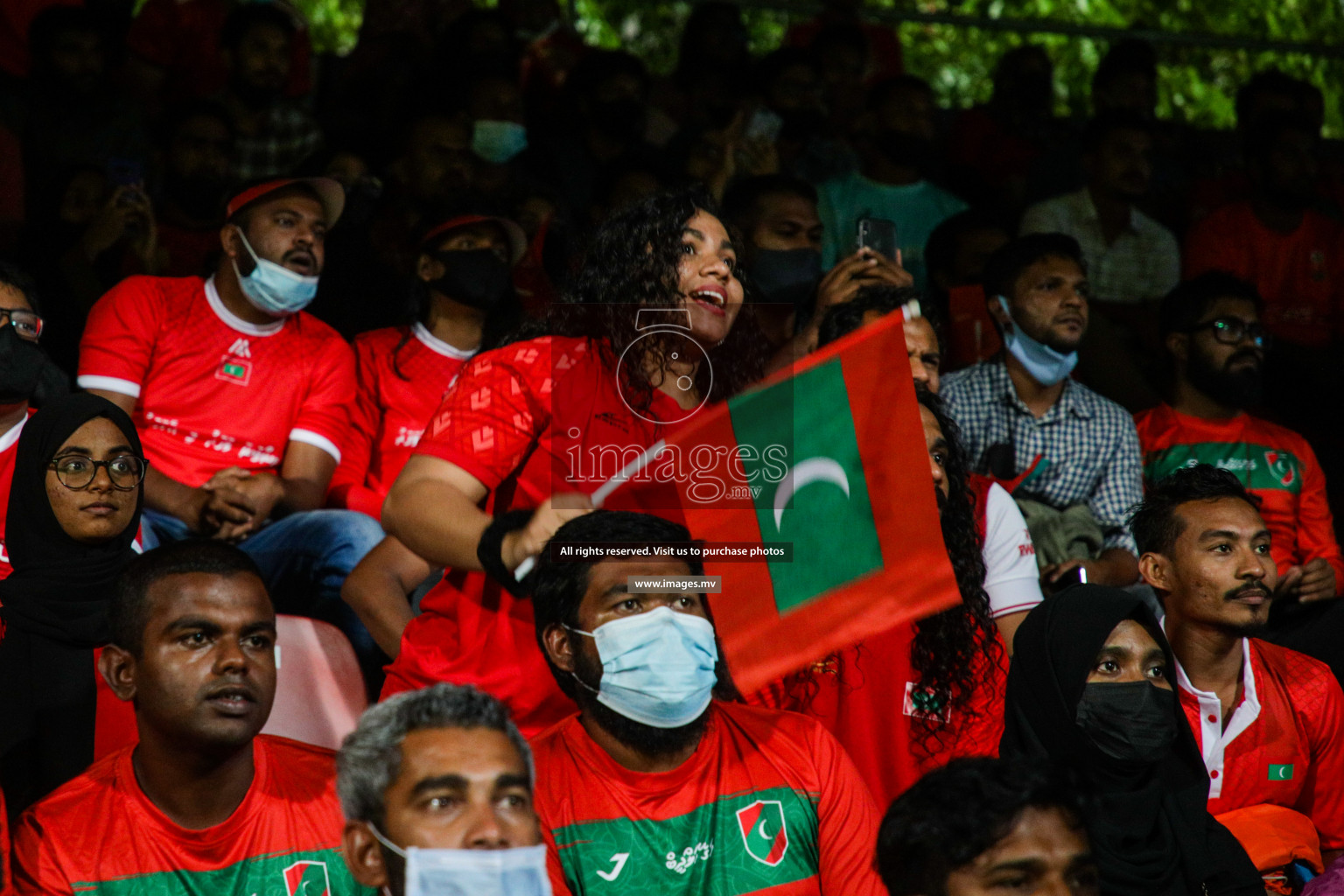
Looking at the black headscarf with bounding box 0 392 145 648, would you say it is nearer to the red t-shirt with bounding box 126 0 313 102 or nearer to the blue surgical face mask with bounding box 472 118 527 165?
the blue surgical face mask with bounding box 472 118 527 165

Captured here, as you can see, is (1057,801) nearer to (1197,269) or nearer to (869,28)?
(1197,269)

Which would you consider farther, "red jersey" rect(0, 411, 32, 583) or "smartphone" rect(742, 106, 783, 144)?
"smartphone" rect(742, 106, 783, 144)

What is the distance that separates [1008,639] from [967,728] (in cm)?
61

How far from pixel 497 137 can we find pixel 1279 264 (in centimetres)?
380

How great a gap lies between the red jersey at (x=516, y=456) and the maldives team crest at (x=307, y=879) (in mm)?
532

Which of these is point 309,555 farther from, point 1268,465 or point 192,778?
point 1268,465

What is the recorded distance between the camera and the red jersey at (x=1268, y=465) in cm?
595

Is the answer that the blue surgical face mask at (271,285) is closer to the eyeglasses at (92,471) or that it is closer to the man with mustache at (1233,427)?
the eyeglasses at (92,471)

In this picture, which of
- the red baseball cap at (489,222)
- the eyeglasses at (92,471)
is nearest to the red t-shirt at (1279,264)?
the red baseball cap at (489,222)

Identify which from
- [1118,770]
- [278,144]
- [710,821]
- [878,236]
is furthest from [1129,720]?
[278,144]

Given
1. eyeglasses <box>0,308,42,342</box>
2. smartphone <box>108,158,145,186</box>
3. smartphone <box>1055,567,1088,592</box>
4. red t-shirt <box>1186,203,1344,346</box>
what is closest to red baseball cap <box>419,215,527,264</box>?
smartphone <box>108,158,145,186</box>

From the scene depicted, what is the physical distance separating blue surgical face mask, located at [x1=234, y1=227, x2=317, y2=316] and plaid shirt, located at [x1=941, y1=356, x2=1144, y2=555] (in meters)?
2.41

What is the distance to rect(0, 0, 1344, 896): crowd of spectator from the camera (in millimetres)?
3277

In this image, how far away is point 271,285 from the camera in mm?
5344
